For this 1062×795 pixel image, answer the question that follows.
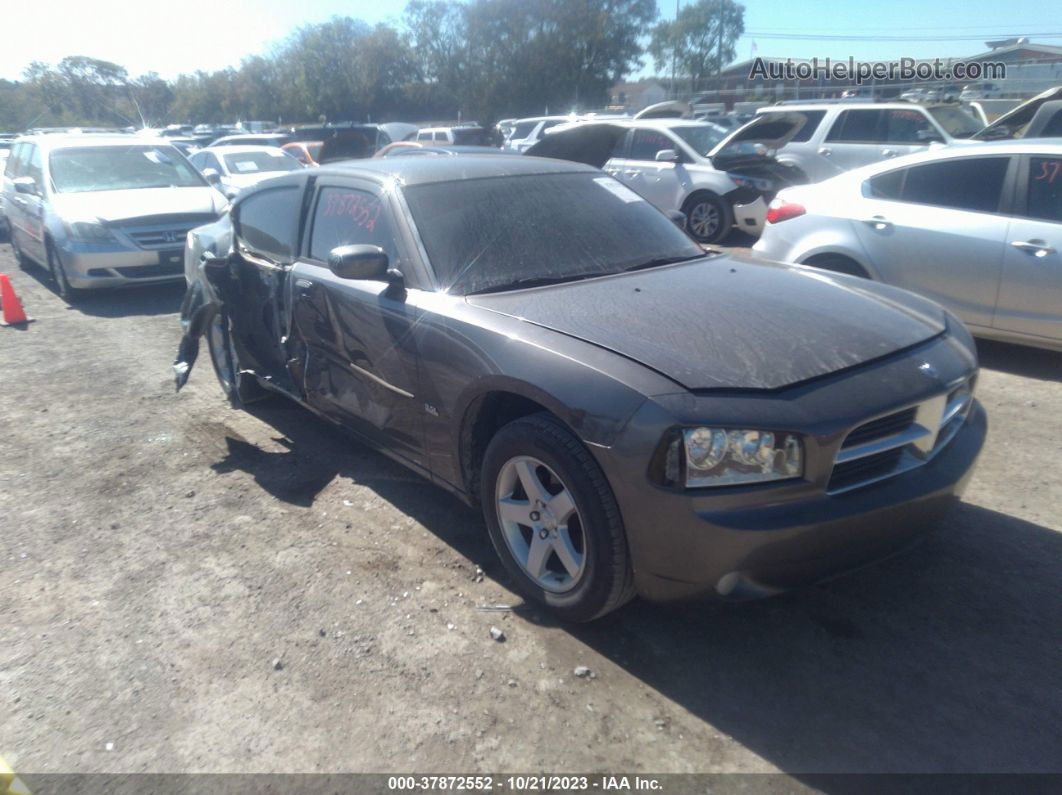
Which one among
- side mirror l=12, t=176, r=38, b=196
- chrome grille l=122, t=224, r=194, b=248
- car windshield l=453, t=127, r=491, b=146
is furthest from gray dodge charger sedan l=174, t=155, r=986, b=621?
car windshield l=453, t=127, r=491, b=146

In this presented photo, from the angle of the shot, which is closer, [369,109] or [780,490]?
[780,490]

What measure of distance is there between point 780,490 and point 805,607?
0.84m

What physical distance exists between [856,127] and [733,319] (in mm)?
9977

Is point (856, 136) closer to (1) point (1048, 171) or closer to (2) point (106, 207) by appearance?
(1) point (1048, 171)

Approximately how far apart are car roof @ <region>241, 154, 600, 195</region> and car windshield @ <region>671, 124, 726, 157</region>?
7.66 metres

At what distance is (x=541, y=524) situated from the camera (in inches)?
121

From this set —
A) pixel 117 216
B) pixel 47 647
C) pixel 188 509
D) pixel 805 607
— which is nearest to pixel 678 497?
pixel 805 607

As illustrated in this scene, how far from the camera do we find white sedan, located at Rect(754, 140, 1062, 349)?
209 inches

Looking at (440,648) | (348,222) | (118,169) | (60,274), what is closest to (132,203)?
(118,169)

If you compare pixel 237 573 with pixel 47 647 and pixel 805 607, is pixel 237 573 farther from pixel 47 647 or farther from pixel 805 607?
pixel 805 607

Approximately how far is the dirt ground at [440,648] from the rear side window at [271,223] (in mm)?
1341

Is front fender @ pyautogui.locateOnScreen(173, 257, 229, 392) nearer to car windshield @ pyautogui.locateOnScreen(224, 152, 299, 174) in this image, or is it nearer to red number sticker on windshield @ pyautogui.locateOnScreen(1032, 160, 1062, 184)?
red number sticker on windshield @ pyautogui.locateOnScreen(1032, 160, 1062, 184)

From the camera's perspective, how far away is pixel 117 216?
8906 millimetres

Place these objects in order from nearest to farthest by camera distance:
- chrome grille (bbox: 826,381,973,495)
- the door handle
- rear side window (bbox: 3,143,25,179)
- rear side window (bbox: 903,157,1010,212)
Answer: chrome grille (bbox: 826,381,973,495)
the door handle
rear side window (bbox: 903,157,1010,212)
rear side window (bbox: 3,143,25,179)
